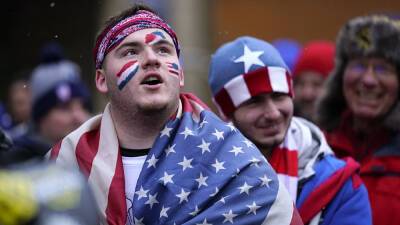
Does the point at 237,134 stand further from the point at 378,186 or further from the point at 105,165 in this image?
the point at 378,186

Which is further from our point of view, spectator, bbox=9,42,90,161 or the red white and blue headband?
spectator, bbox=9,42,90,161

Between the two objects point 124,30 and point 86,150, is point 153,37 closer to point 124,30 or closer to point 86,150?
point 124,30

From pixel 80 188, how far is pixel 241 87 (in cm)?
254

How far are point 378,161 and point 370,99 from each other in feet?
1.30

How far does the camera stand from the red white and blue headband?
4.12 metres

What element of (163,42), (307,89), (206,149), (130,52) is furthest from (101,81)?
(307,89)

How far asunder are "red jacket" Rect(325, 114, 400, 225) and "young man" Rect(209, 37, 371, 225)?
55 cm

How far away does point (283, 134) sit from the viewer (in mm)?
4617

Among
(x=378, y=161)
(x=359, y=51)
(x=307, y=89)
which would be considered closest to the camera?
(x=378, y=161)

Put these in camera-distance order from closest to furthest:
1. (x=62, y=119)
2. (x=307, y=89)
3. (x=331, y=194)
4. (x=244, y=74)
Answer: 1. (x=331, y=194)
2. (x=244, y=74)
3. (x=62, y=119)
4. (x=307, y=89)

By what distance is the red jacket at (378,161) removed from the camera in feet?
16.8

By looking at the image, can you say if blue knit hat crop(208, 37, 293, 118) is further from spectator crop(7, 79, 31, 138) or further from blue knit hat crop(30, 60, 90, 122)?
spectator crop(7, 79, 31, 138)

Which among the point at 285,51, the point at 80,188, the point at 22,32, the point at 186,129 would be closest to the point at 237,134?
the point at 186,129

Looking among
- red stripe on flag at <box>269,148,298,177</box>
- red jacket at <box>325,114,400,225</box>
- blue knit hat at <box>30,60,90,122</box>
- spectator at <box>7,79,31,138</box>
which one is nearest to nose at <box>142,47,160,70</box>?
red stripe on flag at <box>269,148,298,177</box>
